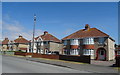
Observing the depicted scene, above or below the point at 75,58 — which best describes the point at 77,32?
above

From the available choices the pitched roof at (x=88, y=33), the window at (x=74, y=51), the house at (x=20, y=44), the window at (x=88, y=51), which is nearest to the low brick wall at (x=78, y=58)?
the window at (x=88, y=51)

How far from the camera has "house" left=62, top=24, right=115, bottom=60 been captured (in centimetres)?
3566

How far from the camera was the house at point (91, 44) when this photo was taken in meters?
35.7

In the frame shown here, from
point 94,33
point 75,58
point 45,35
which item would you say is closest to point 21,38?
point 45,35

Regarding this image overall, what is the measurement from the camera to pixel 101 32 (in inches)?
1486

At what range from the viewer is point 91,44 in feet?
124

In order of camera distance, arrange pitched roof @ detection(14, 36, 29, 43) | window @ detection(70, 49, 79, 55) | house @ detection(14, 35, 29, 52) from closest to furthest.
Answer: window @ detection(70, 49, 79, 55)
house @ detection(14, 35, 29, 52)
pitched roof @ detection(14, 36, 29, 43)

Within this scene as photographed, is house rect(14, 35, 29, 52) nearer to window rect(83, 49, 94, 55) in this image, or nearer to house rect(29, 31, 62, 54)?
house rect(29, 31, 62, 54)

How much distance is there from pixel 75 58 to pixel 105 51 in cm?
1102

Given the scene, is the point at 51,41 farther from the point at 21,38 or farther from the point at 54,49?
the point at 21,38

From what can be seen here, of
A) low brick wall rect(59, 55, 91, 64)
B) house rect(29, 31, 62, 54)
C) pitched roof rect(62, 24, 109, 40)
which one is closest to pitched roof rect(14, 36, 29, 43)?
house rect(29, 31, 62, 54)

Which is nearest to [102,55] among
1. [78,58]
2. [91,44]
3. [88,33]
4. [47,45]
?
[91,44]

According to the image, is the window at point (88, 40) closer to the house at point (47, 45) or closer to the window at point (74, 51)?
the window at point (74, 51)

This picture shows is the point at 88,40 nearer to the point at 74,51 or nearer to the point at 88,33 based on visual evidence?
the point at 88,33
